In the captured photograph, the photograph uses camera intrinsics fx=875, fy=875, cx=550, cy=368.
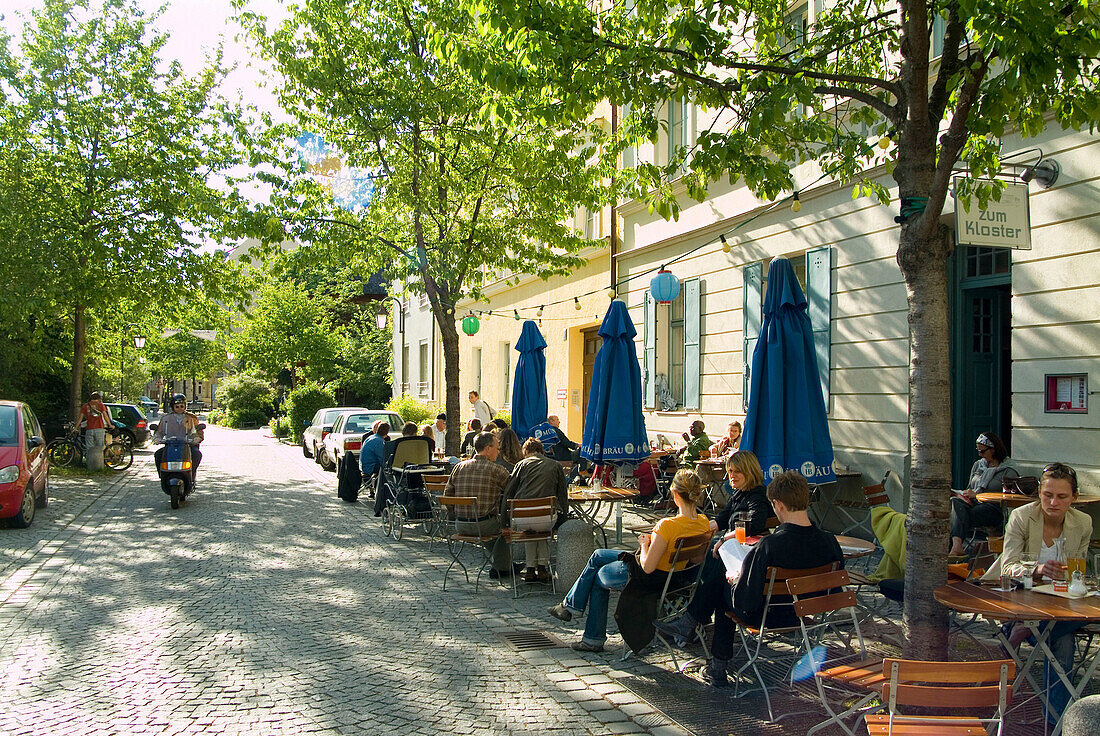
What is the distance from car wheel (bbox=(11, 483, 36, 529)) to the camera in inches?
440

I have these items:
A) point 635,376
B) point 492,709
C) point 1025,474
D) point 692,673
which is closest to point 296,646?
point 492,709

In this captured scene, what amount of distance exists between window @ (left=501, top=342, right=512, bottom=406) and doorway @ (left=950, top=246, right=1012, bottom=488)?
1583 centimetres

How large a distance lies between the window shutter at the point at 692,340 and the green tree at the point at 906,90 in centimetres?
718

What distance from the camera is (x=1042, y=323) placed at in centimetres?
877

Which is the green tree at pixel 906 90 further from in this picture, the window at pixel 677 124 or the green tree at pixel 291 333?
the green tree at pixel 291 333

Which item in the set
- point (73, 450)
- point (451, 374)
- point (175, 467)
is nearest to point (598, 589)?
point (451, 374)

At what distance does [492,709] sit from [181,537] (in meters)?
7.37

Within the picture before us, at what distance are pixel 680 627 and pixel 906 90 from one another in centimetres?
345

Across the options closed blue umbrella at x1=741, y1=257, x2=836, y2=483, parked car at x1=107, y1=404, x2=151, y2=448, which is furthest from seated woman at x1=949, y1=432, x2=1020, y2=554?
parked car at x1=107, y1=404, x2=151, y2=448

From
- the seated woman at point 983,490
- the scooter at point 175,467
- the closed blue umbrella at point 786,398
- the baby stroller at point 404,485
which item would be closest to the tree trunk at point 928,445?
the seated woman at point 983,490

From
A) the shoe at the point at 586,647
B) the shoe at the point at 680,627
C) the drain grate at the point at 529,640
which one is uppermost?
the shoe at the point at 680,627

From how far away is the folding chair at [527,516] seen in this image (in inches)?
303

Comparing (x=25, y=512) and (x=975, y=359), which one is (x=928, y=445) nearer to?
(x=975, y=359)

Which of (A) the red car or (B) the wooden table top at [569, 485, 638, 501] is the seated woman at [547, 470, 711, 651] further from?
(A) the red car
